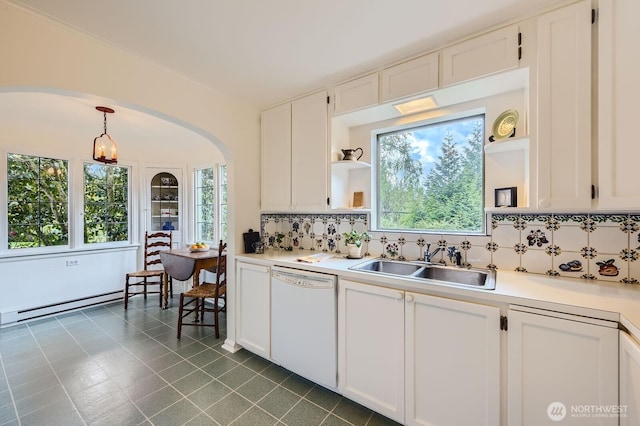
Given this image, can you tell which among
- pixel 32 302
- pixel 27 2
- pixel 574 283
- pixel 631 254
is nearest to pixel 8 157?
pixel 32 302

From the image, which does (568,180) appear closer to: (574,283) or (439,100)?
(574,283)

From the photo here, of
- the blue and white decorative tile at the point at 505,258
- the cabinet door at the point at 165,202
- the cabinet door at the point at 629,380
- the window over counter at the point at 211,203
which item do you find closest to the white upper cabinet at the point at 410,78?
the blue and white decorative tile at the point at 505,258

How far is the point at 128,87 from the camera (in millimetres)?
1833

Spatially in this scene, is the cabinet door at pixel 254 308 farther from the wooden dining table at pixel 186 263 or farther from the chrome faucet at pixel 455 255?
the chrome faucet at pixel 455 255

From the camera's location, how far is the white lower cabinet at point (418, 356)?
4.34 ft

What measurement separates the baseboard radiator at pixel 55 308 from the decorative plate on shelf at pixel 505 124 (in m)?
4.97

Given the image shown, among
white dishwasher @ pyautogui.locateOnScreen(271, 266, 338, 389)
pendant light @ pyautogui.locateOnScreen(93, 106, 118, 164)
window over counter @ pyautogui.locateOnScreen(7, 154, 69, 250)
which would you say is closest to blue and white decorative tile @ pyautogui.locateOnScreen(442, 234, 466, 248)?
white dishwasher @ pyautogui.locateOnScreen(271, 266, 338, 389)

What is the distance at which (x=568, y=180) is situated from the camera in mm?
1386

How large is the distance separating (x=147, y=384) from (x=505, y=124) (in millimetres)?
3217

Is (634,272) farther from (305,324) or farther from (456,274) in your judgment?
(305,324)

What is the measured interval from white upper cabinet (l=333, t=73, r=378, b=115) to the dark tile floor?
2212 millimetres

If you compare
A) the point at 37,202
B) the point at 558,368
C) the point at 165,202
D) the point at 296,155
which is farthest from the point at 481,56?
the point at 37,202

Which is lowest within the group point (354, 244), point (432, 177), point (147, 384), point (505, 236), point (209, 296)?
point (147, 384)

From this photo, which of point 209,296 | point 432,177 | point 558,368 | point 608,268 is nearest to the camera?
point 558,368
